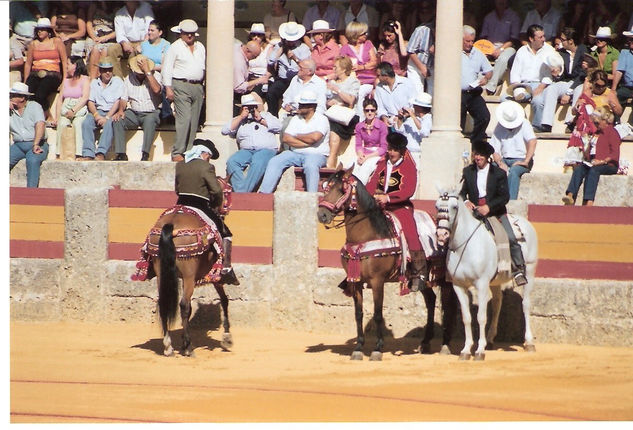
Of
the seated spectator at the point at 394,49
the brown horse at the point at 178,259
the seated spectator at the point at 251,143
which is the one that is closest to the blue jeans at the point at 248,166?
the seated spectator at the point at 251,143

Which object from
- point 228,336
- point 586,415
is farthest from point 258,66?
point 586,415

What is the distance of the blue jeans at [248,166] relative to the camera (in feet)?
62.0

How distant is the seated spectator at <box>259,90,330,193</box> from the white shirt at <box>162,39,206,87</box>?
2292 mm

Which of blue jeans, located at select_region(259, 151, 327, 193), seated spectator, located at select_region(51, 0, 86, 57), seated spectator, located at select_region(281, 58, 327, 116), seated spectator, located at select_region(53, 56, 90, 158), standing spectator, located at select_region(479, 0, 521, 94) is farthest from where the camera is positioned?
seated spectator, located at select_region(51, 0, 86, 57)

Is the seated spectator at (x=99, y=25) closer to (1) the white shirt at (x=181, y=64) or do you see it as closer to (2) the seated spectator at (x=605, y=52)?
(1) the white shirt at (x=181, y=64)

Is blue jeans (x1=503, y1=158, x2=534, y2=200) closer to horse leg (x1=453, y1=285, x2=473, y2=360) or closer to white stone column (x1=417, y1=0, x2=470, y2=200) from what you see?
white stone column (x1=417, y1=0, x2=470, y2=200)

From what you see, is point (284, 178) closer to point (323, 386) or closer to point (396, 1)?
point (396, 1)

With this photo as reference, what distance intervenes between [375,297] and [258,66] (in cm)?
630

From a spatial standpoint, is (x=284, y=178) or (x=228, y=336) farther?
(x=284, y=178)

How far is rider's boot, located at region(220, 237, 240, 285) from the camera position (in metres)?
16.0

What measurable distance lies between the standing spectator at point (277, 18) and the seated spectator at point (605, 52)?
4188 mm

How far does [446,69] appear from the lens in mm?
19578

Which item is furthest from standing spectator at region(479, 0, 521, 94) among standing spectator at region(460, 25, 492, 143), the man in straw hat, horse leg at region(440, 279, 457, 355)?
horse leg at region(440, 279, 457, 355)

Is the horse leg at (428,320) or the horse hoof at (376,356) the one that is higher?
the horse leg at (428,320)
